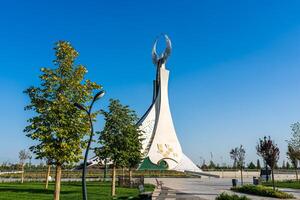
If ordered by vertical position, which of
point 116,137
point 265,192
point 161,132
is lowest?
point 265,192

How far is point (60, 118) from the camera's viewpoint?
47.7ft

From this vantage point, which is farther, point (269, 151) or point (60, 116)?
point (269, 151)

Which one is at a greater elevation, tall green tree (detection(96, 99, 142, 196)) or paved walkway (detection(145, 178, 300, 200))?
tall green tree (detection(96, 99, 142, 196))

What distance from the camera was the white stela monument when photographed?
69.8 metres

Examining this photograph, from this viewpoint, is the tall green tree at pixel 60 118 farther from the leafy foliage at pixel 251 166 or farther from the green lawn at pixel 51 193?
the leafy foliage at pixel 251 166

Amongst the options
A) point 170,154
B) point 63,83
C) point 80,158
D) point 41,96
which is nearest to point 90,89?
point 63,83

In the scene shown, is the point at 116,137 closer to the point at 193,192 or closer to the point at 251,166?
the point at 193,192

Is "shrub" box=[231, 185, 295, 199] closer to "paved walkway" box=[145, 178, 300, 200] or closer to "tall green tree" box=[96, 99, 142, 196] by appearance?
"paved walkway" box=[145, 178, 300, 200]

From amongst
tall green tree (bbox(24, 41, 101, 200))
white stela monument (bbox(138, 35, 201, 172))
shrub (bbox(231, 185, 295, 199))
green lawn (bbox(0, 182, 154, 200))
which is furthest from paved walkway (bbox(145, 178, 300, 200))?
white stela monument (bbox(138, 35, 201, 172))

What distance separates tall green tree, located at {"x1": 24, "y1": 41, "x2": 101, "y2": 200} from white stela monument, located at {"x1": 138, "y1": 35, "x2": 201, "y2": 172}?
177ft

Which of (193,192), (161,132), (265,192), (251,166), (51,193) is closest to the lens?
(265,192)

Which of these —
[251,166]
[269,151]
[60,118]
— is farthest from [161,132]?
[60,118]

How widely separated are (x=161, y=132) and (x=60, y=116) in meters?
60.9

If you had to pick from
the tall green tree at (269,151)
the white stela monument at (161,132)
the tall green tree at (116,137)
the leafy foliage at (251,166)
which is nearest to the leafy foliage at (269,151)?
the tall green tree at (269,151)
